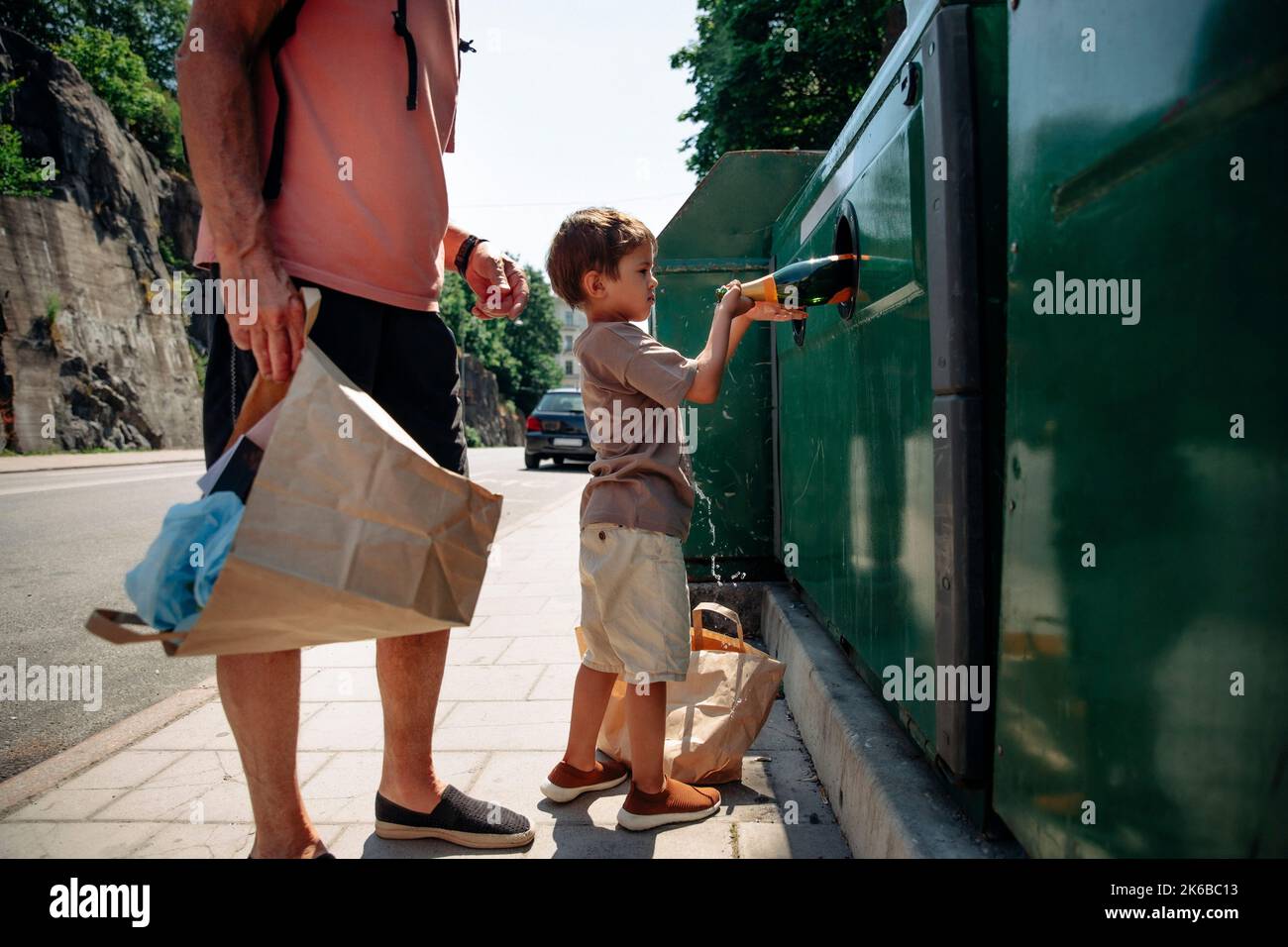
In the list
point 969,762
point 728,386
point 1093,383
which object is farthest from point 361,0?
point 728,386

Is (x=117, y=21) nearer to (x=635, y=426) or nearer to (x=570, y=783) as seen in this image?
(x=635, y=426)

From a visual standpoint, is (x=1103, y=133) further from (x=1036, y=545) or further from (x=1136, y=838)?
(x=1136, y=838)

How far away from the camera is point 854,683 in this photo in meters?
2.58

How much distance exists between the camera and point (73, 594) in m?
4.96

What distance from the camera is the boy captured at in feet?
7.18

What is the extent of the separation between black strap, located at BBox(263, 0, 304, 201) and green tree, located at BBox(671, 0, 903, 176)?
40.2ft

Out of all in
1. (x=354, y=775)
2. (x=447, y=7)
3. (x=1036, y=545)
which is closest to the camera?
(x=1036, y=545)

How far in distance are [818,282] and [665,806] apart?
1.47 m

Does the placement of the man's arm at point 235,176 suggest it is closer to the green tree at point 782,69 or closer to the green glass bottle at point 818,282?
the green glass bottle at point 818,282

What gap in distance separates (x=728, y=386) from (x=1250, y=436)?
3360 millimetres

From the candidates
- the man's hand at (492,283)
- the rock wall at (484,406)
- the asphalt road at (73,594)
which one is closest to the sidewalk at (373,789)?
the asphalt road at (73,594)

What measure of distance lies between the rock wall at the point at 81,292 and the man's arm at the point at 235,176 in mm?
22354

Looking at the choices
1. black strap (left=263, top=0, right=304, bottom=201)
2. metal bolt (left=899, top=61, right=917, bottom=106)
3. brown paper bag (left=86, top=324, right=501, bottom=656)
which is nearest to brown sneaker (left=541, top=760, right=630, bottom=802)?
brown paper bag (left=86, top=324, right=501, bottom=656)

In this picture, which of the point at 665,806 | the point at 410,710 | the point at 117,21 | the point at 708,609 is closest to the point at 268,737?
the point at 410,710
